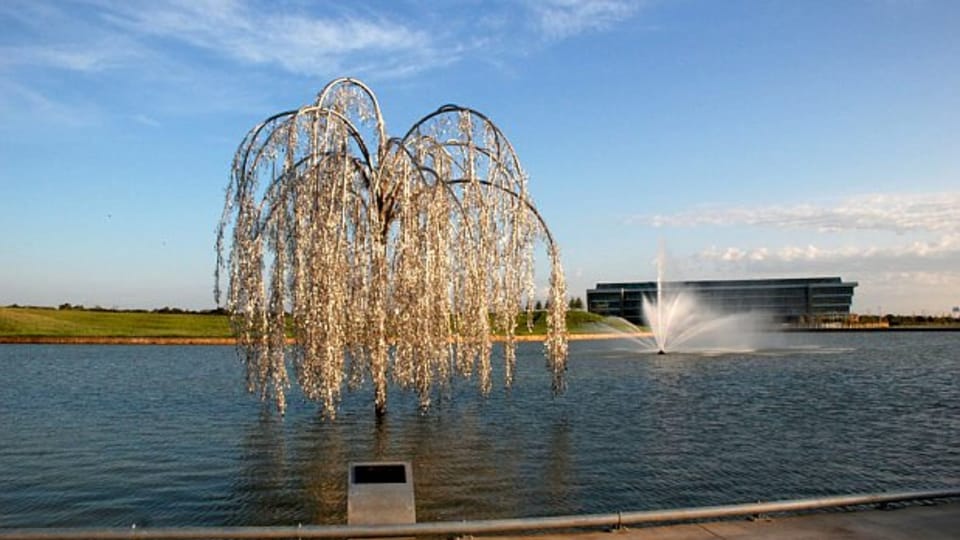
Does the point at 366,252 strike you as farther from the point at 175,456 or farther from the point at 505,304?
the point at 175,456

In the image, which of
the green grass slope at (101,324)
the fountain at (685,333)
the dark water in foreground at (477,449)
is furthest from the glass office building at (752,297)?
the dark water in foreground at (477,449)

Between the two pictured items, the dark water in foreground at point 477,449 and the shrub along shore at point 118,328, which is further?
the shrub along shore at point 118,328

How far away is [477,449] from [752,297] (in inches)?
7026

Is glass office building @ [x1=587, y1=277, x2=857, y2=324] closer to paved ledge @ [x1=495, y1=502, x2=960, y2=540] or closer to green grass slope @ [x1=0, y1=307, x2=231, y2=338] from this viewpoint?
green grass slope @ [x1=0, y1=307, x2=231, y2=338]

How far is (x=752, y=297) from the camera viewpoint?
18562cm

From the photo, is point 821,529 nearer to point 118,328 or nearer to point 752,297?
point 118,328

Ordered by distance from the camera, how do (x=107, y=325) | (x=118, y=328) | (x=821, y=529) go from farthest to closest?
(x=107, y=325) → (x=118, y=328) → (x=821, y=529)

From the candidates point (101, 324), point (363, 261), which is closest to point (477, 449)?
point (363, 261)

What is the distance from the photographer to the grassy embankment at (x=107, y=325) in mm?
88062

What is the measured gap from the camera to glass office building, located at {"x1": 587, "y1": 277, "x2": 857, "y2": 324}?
18075 centimetres

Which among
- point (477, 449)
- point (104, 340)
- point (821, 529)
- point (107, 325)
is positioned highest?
point (107, 325)

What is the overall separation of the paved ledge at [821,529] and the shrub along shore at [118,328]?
69718 mm

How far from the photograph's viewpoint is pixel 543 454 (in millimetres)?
17859

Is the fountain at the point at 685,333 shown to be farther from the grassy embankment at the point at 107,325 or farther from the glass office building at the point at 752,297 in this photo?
the glass office building at the point at 752,297
